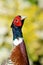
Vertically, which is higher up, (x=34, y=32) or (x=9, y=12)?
(x=9, y=12)

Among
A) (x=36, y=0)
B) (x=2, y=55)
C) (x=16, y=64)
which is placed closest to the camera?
(x=16, y=64)

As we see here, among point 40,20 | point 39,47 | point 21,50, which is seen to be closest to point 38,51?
point 39,47

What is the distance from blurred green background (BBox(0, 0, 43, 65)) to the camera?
3193 mm

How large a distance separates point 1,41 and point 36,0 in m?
0.51

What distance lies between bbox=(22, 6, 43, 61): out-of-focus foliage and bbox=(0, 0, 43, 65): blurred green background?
0.02 meters

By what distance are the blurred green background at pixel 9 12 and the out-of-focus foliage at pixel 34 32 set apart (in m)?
0.02

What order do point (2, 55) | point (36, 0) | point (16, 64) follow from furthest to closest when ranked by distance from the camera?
point (36, 0), point (2, 55), point (16, 64)

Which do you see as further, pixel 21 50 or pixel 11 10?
pixel 11 10

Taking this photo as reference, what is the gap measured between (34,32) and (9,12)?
0.31m

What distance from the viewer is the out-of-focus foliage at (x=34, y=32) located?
3188 mm

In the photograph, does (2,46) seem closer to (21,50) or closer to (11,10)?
(11,10)

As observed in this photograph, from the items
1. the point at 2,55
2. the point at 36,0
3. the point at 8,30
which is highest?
the point at 36,0

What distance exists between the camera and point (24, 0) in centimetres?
335

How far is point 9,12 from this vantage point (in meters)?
3.31
